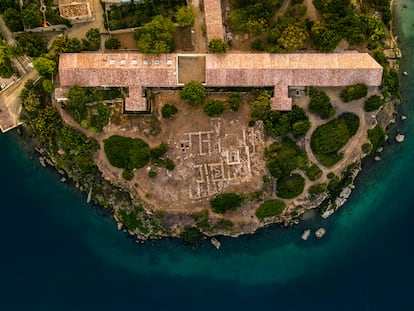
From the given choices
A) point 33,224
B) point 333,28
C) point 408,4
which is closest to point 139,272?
point 33,224

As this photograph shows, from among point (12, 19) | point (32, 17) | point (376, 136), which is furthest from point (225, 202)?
point (12, 19)

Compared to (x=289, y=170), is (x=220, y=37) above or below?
above

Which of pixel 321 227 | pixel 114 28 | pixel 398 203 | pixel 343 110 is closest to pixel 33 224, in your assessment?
pixel 114 28

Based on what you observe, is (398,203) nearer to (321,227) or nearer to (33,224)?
(321,227)

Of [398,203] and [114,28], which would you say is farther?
[398,203]

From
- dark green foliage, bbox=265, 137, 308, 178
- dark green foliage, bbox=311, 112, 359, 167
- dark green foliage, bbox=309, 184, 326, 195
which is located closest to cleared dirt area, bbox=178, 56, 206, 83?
dark green foliage, bbox=265, 137, 308, 178

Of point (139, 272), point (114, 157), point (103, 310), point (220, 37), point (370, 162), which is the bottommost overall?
point (103, 310)

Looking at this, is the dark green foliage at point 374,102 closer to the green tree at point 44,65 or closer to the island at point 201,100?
the island at point 201,100
